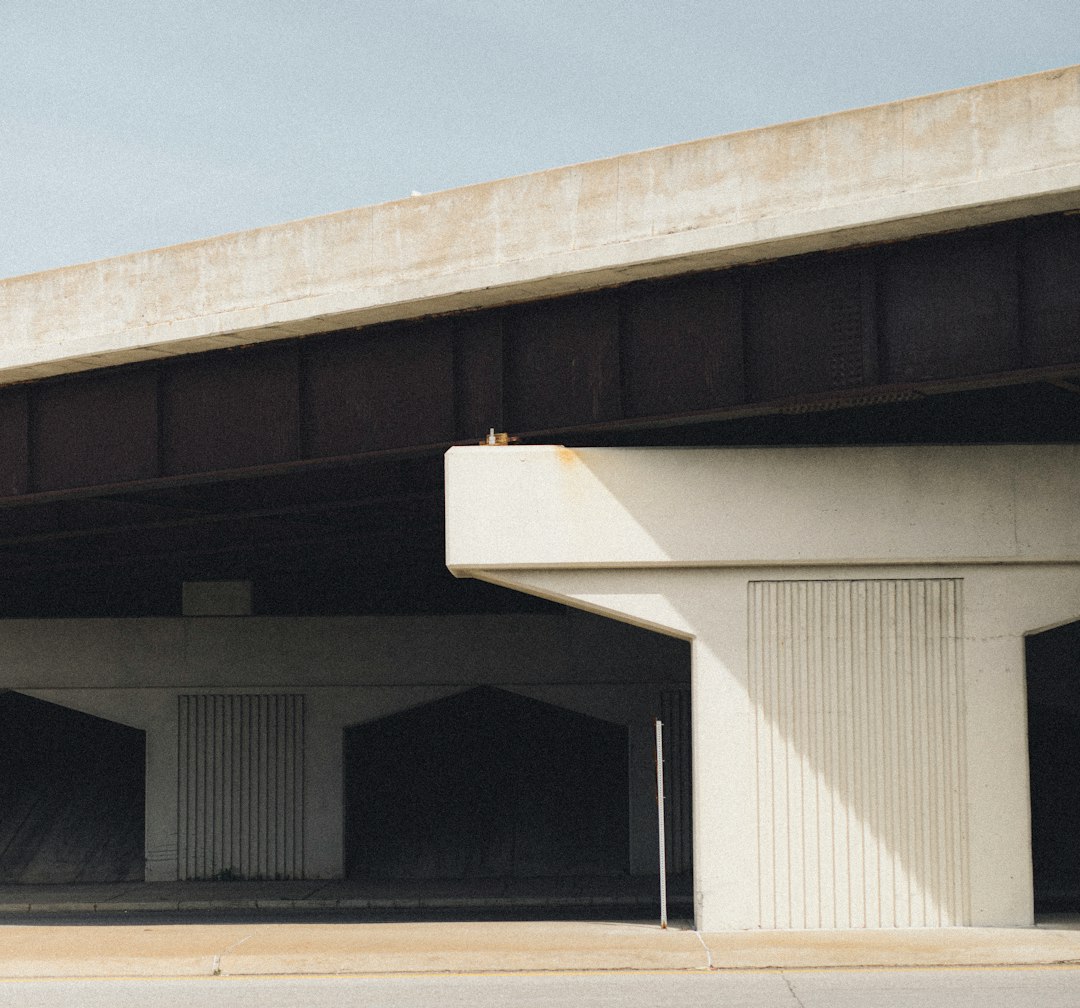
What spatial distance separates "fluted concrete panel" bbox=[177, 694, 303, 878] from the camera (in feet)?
78.9

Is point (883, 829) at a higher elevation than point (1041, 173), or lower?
lower

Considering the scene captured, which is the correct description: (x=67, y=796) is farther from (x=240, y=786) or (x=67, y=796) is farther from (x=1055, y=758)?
(x=1055, y=758)

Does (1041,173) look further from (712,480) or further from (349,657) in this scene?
(349,657)

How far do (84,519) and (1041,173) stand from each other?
14.4 meters

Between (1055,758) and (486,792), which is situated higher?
(1055,758)

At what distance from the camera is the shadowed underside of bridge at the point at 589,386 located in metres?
13.3

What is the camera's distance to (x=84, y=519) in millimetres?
21062

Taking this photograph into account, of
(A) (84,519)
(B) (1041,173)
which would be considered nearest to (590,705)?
(A) (84,519)

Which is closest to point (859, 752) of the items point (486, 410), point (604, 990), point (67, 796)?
point (604, 990)

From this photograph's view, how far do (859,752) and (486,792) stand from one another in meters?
12.4

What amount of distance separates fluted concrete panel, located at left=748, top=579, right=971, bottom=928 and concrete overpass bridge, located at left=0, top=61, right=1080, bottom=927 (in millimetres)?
161

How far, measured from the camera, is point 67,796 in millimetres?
26516

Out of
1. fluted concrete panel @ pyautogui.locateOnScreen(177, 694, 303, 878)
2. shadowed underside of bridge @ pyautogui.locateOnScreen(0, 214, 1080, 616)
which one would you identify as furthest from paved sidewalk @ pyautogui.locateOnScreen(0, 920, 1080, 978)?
fluted concrete panel @ pyautogui.locateOnScreen(177, 694, 303, 878)

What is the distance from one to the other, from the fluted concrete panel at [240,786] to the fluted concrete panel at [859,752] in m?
11.9
